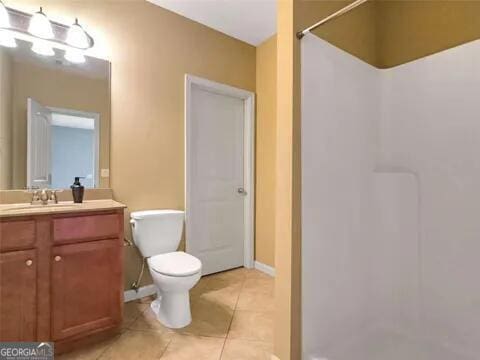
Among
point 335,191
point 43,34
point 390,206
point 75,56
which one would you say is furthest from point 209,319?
point 43,34

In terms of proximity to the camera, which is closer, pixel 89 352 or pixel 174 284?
pixel 89 352

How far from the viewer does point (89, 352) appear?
1.49 meters

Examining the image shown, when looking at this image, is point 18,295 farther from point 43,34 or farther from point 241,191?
point 241,191

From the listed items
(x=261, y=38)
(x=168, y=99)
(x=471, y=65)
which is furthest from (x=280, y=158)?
(x=261, y=38)

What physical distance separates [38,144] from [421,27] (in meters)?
2.75

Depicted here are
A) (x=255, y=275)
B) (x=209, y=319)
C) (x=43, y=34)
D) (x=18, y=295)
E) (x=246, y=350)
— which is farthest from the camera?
(x=255, y=275)

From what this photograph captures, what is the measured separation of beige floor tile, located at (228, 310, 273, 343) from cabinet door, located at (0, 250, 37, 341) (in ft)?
3.68

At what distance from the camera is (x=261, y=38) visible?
2.72 metres

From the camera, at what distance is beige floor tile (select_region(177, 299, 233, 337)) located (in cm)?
170

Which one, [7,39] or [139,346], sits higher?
[7,39]

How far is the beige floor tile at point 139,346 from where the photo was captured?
1.46 meters

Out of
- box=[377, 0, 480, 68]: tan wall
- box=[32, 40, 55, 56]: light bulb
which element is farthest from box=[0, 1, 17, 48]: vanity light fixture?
box=[377, 0, 480, 68]: tan wall

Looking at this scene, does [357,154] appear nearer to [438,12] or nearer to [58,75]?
[438,12]

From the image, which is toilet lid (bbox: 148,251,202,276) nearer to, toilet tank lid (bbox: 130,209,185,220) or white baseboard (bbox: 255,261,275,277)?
toilet tank lid (bbox: 130,209,185,220)
